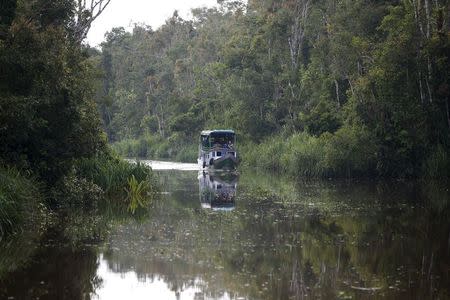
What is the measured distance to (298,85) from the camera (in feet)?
185

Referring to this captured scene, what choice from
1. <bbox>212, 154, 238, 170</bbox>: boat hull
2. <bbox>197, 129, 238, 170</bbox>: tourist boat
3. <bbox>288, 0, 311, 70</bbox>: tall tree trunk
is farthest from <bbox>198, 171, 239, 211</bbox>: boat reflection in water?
<bbox>288, 0, 311, 70</bbox>: tall tree trunk

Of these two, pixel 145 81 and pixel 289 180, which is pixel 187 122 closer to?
pixel 145 81

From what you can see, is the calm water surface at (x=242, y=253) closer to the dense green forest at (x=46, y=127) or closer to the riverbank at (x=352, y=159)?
the dense green forest at (x=46, y=127)

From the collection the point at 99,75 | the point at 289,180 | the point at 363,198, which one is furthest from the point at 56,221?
the point at 289,180

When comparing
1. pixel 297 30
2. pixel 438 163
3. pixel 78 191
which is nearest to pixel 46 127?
pixel 78 191

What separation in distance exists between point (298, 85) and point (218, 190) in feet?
84.0

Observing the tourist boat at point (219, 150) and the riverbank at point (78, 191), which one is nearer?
the riverbank at point (78, 191)

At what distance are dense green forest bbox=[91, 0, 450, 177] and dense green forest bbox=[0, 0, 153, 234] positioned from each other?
31.8 ft

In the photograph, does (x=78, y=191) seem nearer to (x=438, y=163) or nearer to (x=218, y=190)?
(x=218, y=190)

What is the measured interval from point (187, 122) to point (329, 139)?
31.8m

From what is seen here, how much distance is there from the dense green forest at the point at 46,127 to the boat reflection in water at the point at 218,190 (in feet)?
9.24

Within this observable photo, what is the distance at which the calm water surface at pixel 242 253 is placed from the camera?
11961 mm

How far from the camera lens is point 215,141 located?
48469 mm

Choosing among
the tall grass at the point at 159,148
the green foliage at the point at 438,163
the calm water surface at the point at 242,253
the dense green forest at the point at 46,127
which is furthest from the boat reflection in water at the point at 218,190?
the tall grass at the point at 159,148
